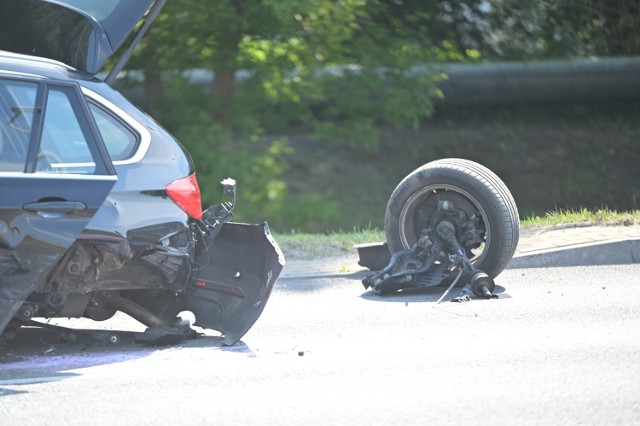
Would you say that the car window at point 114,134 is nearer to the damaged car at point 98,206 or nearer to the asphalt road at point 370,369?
the damaged car at point 98,206

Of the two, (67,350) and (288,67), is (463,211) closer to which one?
(67,350)

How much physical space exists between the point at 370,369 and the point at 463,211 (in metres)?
2.60

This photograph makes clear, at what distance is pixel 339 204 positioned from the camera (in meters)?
19.5

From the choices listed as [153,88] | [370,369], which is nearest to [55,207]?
[370,369]

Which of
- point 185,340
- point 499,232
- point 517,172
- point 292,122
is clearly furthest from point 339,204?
point 185,340

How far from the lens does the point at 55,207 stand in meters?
6.12

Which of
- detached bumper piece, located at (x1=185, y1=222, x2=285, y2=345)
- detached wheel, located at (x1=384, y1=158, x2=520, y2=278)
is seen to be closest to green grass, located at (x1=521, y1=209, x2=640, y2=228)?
detached wheel, located at (x1=384, y1=158, x2=520, y2=278)

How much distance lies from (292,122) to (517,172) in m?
4.39

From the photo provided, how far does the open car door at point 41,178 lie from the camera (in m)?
6.04

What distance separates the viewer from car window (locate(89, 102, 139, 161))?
6.49 m

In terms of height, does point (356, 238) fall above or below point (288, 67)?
above

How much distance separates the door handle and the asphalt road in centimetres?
93

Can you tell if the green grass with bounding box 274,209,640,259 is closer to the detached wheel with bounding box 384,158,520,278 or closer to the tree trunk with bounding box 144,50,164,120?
the detached wheel with bounding box 384,158,520,278

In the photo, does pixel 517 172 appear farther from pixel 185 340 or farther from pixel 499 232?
pixel 185 340
